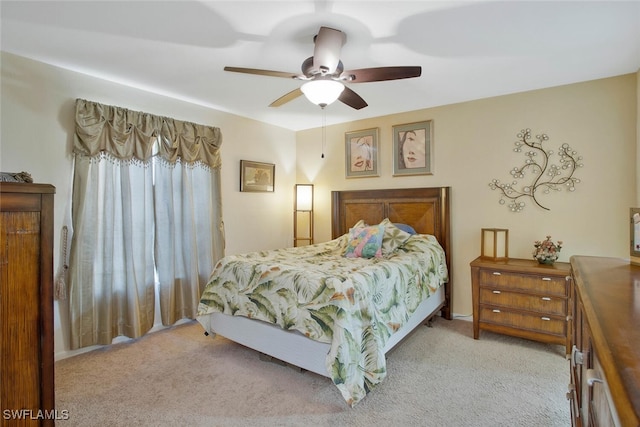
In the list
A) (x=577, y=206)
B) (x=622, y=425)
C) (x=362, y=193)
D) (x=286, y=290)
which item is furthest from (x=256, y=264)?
(x=577, y=206)

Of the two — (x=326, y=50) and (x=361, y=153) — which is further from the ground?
(x=326, y=50)

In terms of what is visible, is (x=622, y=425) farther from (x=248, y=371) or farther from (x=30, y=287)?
(x=248, y=371)

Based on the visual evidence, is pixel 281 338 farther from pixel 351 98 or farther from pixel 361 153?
pixel 361 153

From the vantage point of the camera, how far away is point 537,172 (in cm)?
317

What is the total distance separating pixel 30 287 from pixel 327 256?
2.46 metres

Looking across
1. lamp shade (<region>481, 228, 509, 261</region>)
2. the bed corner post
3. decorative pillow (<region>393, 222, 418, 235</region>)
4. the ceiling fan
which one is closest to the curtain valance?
the ceiling fan

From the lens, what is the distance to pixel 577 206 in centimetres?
299

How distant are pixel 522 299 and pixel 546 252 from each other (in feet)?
1.62

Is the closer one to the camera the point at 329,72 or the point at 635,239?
the point at 635,239

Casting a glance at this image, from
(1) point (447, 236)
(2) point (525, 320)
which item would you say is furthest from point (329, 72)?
(2) point (525, 320)

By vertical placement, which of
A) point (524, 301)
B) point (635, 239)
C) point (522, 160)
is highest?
point (522, 160)

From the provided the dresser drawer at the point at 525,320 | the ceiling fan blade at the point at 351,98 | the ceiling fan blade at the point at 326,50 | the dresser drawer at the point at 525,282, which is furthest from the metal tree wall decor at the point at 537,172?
the ceiling fan blade at the point at 326,50

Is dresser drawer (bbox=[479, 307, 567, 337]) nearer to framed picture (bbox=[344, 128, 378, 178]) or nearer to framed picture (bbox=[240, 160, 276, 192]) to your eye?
framed picture (bbox=[344, 128, 378, 178])

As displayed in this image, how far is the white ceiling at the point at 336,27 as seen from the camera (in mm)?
1866
